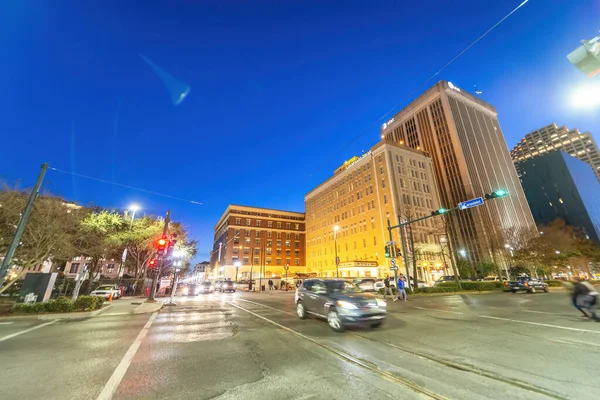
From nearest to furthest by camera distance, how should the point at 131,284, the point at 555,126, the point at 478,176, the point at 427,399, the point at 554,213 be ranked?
the point at 427,399 < the point at 131,284 < the point at 478,176 < the point at 554,213 < the point at 555,126

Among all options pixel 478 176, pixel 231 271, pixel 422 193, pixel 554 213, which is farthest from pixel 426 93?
pixel 231 271

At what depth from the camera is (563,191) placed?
101688 millimetres

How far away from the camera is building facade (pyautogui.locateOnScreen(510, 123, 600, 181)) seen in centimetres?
12681

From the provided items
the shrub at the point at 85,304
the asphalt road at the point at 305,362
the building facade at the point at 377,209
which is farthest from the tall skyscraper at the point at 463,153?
the shrub at the point at 85,304

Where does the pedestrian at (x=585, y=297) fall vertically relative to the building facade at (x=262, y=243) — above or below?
below

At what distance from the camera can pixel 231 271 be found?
81.1m

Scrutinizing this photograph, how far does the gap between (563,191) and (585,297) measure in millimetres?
134021

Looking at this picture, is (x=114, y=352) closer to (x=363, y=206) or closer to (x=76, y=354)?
(x=76, y=354)

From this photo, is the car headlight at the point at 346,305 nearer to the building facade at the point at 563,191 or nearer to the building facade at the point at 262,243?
the building facade at the point at 262,243

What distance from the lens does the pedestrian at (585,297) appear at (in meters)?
10.0

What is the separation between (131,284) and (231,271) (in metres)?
51.2

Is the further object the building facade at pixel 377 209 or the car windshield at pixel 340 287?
the building facade at pixel 377 209

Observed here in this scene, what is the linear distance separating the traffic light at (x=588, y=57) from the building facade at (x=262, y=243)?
8097cm

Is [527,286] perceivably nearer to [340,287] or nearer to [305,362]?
[340,287]
